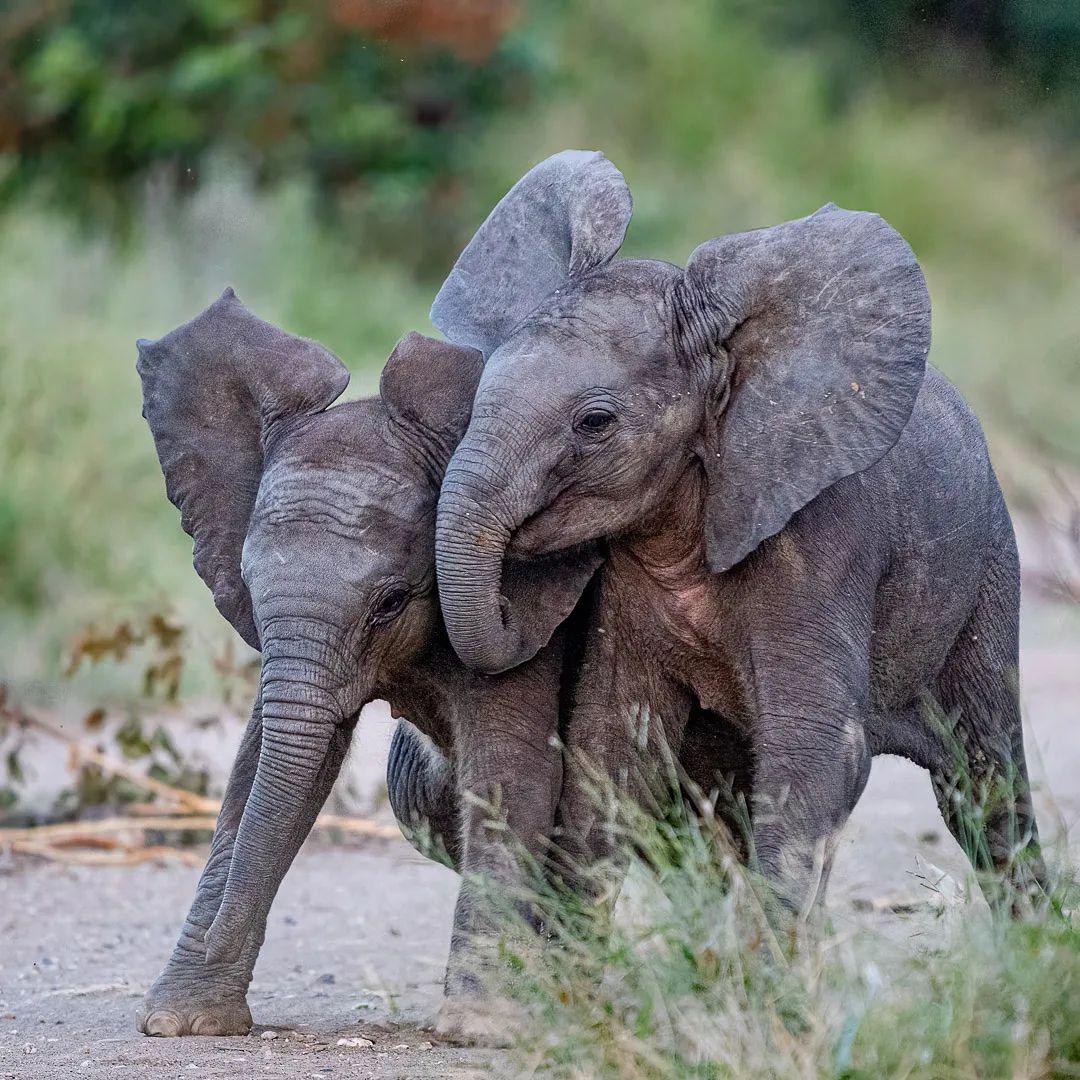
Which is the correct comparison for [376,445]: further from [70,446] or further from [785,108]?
[785,108]

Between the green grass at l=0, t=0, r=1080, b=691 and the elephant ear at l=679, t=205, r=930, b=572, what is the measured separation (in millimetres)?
4910

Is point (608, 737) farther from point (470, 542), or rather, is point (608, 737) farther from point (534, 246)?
point (534, 246)

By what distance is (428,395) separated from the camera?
5578 mm

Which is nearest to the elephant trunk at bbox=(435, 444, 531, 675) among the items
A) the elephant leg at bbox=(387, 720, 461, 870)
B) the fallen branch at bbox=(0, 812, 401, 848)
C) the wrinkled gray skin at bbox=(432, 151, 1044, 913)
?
the wrinkled gray skin at bbox=(432, 151, 1044, 913)

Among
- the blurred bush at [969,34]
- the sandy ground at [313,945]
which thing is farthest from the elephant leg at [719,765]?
the blurred bush at [969,34]

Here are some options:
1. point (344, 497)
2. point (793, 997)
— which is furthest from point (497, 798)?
point (793, 997)

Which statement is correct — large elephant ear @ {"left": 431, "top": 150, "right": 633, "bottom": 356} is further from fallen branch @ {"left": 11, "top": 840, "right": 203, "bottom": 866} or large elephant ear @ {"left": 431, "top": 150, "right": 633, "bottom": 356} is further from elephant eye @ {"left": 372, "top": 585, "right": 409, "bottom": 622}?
fallen branch @ {"left": 11, "top": 840, "right": 203, "bottom": 866}

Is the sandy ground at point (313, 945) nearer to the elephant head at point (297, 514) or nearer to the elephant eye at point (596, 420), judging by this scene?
the elephant head at point (297, 514)

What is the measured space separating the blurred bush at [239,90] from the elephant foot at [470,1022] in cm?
1488

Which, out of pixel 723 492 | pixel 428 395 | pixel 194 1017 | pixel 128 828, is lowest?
pixel 194 1017

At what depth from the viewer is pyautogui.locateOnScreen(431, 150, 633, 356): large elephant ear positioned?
5738 millimetres

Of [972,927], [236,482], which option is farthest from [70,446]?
[972,927]

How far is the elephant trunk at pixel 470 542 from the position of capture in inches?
202

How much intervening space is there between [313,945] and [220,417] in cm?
235
